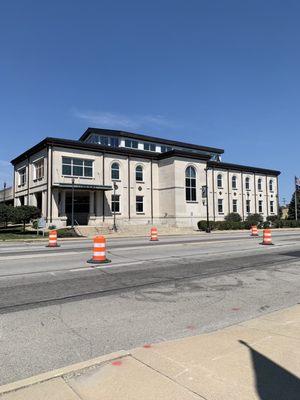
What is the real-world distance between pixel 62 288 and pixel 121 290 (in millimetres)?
1409

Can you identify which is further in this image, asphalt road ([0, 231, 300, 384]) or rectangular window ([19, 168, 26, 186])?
rectangular window ([19, 168, 26, 186])

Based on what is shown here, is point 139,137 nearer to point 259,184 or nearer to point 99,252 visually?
point 259,184

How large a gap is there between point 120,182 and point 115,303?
132 feet

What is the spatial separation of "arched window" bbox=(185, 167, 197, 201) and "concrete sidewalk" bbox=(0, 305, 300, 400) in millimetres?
45548

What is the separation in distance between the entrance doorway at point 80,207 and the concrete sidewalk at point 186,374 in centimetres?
4073

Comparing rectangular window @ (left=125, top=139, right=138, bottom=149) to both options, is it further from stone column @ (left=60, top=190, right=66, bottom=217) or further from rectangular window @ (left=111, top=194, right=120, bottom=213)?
stone column @ (left=60, top=190, right=66, bottom=217)

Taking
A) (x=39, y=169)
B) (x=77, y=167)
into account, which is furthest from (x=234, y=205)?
(x=39, y=169)

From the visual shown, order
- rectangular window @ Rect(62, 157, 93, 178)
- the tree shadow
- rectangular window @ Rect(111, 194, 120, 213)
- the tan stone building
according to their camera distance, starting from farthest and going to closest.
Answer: rectangular window @ Rect(111, 194, 120, 213) < rectangular window @ Rect(62, 157, 93, 178) < the tan stone building < the tree shadow

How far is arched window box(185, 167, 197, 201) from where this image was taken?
50500mm

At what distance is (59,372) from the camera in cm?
401

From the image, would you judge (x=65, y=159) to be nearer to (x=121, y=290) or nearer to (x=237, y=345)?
(x=121, y=290)

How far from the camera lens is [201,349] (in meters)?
4.68

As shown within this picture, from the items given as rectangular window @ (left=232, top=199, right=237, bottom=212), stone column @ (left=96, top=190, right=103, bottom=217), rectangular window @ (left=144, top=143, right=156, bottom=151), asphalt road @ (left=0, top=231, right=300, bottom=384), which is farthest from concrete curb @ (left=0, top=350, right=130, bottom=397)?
rectangular window @ (left=232, top=199, right=237, bottom=212)

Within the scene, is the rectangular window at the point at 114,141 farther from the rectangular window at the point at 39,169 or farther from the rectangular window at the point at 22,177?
the rectangular window at the point at 39,169
